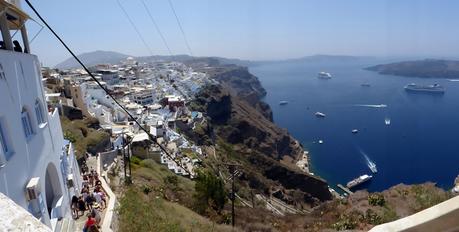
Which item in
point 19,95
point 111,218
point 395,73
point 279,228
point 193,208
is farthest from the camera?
point 395,73

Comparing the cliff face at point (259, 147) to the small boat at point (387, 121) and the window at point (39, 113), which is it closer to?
the small boat at point (387, 121)

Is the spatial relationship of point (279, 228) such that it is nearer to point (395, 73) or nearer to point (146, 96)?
point (146, 96)

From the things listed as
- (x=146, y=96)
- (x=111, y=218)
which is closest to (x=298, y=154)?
(x=146, y=96)

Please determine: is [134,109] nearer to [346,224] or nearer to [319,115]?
[346,224]

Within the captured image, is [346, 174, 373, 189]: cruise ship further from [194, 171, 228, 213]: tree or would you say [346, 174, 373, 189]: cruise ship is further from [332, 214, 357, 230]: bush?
[332, 214, 357, 230]: bush

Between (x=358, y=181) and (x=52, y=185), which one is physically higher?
(x=52, y=185)

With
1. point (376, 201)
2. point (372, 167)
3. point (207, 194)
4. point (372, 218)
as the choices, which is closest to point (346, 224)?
point (372, 218)

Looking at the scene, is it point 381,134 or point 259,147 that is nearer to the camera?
point 259,147
